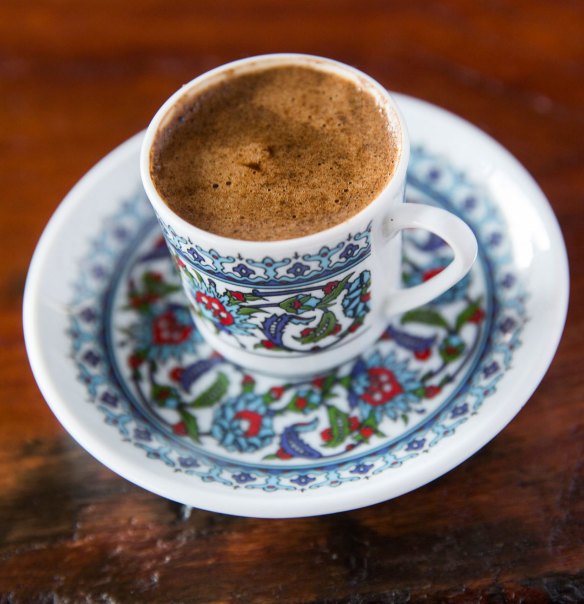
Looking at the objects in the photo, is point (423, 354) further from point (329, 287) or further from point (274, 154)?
point (274, 154)

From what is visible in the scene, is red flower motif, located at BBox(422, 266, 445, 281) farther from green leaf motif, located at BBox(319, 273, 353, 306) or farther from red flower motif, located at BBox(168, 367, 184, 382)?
red flower motif, located at BBox(168, 367, 184, 382)

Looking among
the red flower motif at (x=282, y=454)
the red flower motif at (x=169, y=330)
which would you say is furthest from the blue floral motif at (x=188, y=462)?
the red flower motif at (x=169, y=330)

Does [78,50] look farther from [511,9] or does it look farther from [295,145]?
Result: [511,9]

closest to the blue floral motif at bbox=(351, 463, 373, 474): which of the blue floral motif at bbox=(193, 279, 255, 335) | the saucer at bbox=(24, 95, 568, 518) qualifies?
the saucer at bbox=(24, 95, 568, 518)

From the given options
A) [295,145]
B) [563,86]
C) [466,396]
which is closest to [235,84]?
[295,145]

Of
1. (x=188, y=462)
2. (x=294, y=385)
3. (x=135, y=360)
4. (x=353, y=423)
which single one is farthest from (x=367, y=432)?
(x=135, y=360)

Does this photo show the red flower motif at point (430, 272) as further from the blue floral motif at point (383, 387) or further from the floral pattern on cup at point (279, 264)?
the floral pattern on cup at point (279, 264)

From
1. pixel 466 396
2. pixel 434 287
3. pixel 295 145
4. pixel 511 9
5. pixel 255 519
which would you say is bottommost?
pixel 255 519
